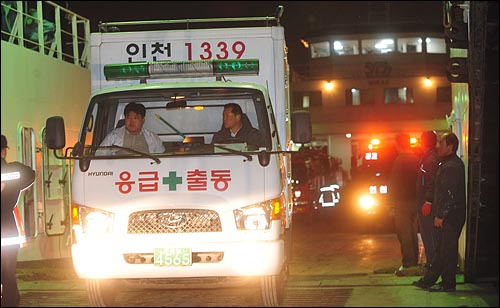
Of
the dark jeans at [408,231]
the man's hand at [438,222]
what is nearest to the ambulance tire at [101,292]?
the man's hand at [438,222]

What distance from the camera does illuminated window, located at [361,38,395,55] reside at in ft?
185

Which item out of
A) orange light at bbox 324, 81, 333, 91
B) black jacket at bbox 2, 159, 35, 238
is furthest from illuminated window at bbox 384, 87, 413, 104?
black jacket at bbox 2, 159, 35, 238

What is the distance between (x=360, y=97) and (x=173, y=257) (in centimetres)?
4731

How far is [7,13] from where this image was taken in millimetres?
13336

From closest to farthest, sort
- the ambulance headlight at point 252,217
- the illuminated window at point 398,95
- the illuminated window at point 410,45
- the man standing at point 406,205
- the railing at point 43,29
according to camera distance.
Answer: the ambulance headlight at point 252,217 → the man standing at point 406,205 → the railing at point 43,29 → the illuminated window at point 398,95 → the illuminated window at point 410,45

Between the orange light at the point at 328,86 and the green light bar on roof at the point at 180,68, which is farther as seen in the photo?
the orange light at the point at 328,86

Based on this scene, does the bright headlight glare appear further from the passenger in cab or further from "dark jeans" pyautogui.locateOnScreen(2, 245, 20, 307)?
"dark jeans" pyautogui.locateOnScreen(2, 245, 20, 307)

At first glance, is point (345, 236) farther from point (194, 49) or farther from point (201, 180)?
point (201, 180)

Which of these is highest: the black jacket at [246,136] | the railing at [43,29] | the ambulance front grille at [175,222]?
the railing at [43,29]

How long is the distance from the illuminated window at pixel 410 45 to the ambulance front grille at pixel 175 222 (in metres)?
50.5

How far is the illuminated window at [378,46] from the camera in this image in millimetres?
56469

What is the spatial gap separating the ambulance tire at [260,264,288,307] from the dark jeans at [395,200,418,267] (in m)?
3.09

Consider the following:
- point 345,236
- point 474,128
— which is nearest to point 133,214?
point 474,128

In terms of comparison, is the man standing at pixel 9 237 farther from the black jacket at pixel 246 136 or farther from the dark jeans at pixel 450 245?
the dark jeans at pixel 450 245
